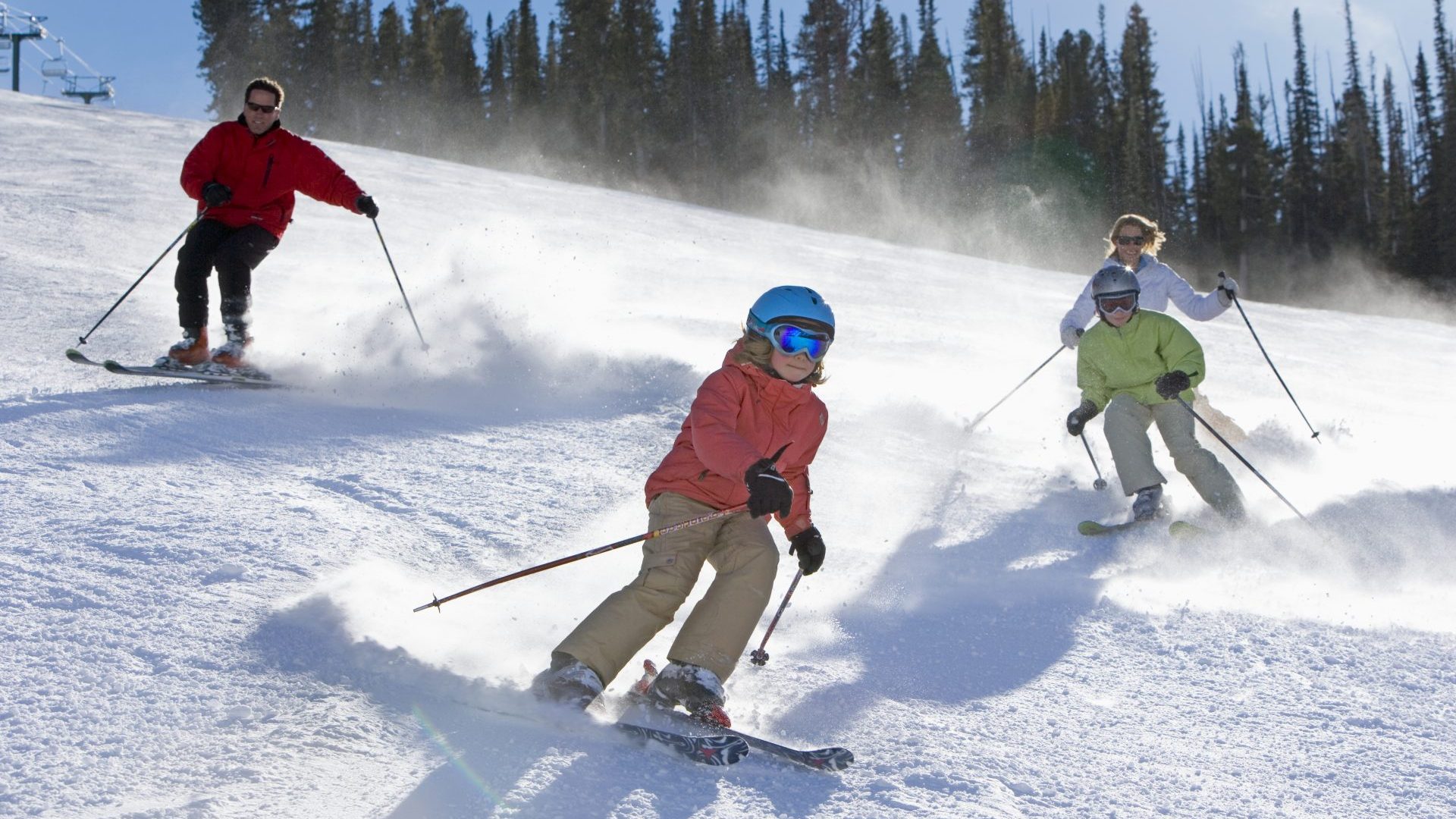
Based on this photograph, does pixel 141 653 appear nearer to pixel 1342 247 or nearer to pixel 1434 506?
pixel 1434 506

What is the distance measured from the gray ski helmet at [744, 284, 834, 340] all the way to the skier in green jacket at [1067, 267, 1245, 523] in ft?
8.18

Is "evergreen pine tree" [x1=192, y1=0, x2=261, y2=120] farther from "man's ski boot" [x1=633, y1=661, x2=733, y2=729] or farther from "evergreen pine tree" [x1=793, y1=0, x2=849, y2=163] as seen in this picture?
"man's ski boot" [x1=633, y1=661, x2=733, y2=729]

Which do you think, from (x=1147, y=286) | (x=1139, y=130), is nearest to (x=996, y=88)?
(x=1139, y=130)

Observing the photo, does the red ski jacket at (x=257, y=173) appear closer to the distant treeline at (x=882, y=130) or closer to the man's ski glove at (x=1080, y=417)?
the man's ski glove at (x=1080, y=417)

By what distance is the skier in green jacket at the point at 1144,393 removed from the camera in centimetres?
511

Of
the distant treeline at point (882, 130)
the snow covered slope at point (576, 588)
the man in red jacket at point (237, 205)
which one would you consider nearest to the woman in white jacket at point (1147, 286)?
the snow covered slope at point (576, 588)

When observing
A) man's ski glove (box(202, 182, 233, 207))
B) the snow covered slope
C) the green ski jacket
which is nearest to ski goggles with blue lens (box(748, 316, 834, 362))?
the snow covered slope

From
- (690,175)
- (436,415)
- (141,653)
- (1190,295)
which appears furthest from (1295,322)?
(690,175)

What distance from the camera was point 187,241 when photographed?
6.03m

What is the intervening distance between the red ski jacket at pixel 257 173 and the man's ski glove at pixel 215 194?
78 millimetres

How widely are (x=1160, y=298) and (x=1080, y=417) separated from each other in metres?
1.33

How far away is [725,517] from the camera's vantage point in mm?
3137

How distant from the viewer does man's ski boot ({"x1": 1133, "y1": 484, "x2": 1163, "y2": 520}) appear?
5.09m

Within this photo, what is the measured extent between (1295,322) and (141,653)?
18.2 m
